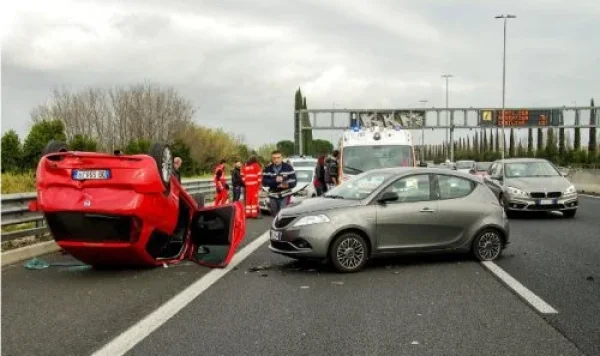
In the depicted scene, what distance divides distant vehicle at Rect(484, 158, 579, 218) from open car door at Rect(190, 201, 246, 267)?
9779 mm

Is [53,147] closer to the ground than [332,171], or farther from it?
farther from it

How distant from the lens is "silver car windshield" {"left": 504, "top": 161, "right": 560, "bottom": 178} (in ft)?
63.0

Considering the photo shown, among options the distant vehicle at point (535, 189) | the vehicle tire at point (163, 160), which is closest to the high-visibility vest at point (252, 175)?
the distant vehicle at point (535, 189)

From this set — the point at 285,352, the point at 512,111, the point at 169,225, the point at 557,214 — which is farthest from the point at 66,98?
the point at 285,352

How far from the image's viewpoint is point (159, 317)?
675 cm

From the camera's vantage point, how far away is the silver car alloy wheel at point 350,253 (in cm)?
947

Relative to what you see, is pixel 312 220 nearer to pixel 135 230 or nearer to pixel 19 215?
pixel 135 230

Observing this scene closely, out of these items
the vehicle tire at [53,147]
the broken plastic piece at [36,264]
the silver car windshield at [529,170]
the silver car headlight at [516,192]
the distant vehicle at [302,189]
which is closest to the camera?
the vehicle tire at [53,147]

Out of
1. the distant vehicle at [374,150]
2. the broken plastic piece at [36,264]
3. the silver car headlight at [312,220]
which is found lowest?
the broken plastic piece at [36,264]

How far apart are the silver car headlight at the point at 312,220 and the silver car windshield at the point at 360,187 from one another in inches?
29.8

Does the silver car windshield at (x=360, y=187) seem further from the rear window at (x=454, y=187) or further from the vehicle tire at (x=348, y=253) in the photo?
the rear window at (x=454, y=187)

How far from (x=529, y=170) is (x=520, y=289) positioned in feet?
39.2

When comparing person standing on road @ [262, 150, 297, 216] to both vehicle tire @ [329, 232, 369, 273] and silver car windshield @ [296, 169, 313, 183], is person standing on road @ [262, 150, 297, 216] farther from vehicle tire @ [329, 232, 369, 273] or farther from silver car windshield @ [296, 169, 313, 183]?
silver car windshield @ [296, 169, 313, 183]

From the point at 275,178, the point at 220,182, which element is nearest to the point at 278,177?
the point at 275,178
